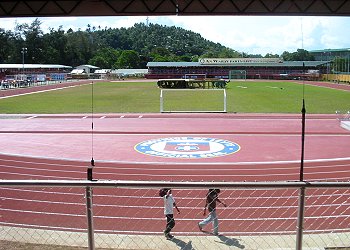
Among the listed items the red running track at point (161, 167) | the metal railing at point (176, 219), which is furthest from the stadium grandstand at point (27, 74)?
the metal railing at point (176, 219)

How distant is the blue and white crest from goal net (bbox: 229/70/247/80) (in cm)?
7631

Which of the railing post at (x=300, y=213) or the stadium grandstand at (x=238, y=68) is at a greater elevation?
the stadium grandstand at (x=238, y=68)

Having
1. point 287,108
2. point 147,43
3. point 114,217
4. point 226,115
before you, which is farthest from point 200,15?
point 147,43

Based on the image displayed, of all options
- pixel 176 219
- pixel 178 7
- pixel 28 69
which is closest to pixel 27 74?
pixel 28 69

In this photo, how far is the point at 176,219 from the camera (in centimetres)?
998

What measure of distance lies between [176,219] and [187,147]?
10.2 metres

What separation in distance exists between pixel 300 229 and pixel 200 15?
47.9ft

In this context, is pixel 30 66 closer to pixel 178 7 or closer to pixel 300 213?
pixel 178 7

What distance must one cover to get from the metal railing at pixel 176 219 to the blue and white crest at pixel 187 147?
6.04 m

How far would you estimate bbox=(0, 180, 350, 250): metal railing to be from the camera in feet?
25.2

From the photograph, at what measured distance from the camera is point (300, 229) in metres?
4.49

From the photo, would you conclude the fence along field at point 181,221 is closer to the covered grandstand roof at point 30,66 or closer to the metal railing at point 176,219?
the metal railing at point 176,219

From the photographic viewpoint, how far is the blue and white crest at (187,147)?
60.8 ft

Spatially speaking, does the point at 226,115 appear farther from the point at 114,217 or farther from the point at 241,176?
the point at 114,217
